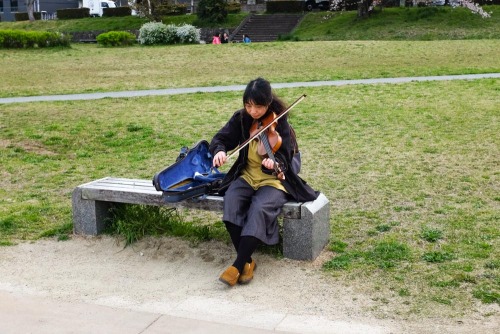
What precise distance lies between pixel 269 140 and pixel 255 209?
0.51 m

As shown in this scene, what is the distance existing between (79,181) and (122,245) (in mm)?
2384

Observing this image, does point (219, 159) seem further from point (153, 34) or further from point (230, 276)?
point (153, 34)

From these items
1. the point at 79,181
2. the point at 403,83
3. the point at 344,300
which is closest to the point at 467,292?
the point at 344,300

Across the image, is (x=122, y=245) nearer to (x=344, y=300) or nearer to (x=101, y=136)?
(x=344, y=300)

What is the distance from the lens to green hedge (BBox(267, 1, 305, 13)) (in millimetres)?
43875

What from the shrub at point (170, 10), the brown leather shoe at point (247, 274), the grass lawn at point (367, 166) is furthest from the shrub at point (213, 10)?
the brown leather shoe at point (247, 274)

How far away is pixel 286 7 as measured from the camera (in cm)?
4406

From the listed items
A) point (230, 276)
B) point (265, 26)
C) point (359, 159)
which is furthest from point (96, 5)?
point (230, 276)

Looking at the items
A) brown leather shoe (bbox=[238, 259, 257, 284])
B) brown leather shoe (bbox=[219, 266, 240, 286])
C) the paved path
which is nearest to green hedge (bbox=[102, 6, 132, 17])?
the paved path

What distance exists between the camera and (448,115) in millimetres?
11211

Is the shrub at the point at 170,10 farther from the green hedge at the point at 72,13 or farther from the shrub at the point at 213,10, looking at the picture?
the green hedge at the point at 72,13

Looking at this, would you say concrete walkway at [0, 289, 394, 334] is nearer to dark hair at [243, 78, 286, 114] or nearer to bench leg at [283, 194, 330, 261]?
bench leg at [283, 194, 330, 261]

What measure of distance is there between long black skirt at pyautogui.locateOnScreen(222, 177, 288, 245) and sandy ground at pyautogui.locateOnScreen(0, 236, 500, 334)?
31cm

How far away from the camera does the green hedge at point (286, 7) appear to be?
43.9 meters
